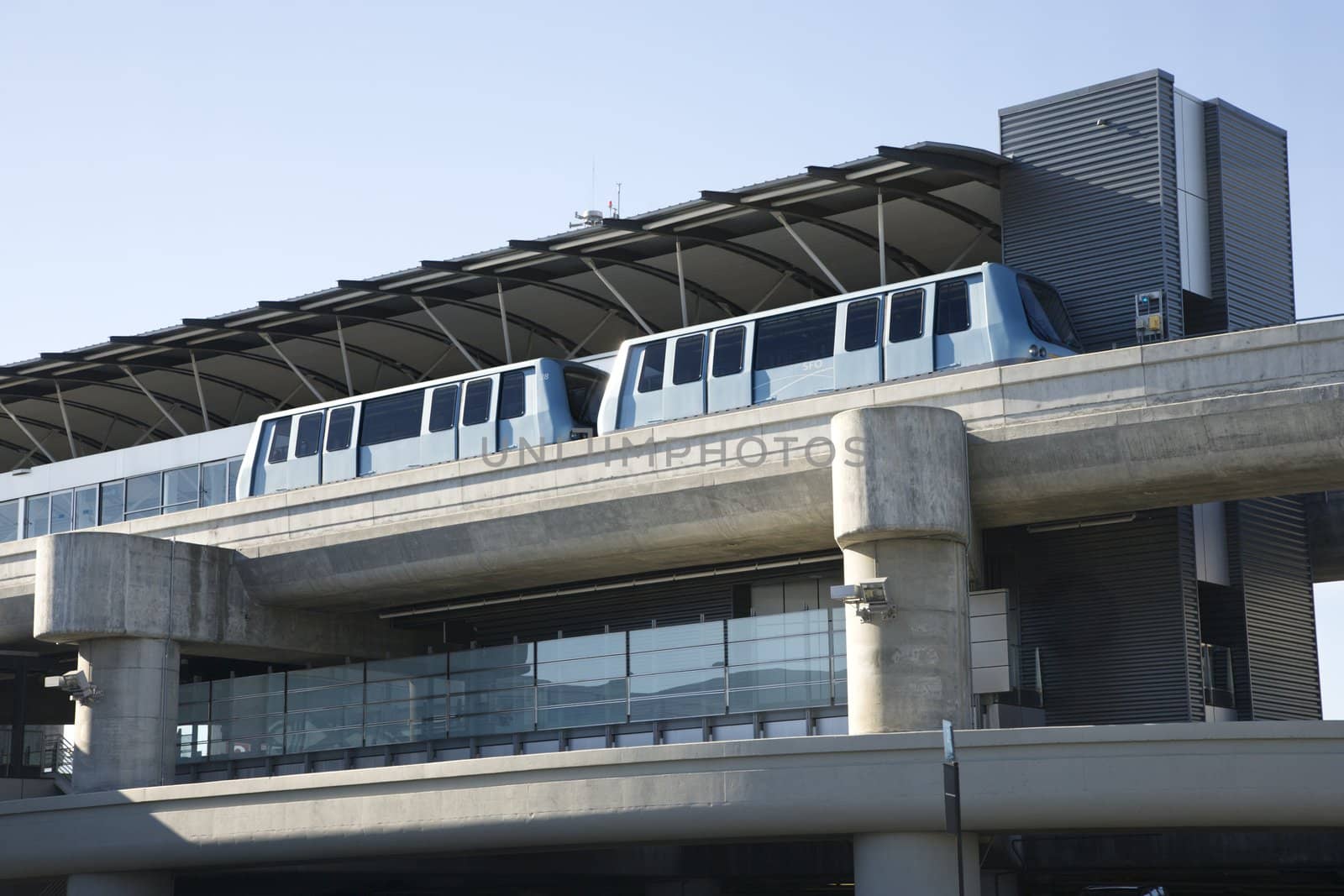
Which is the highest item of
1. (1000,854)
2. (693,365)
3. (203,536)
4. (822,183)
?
(822,183)

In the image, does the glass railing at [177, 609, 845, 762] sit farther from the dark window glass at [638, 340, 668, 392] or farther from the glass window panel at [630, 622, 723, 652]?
the dark window glass at [638, 340, 668, 392]

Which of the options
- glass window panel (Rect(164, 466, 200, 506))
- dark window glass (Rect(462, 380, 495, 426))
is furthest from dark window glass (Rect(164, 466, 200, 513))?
dark window glass (Rect(462, 380, 495, 426))

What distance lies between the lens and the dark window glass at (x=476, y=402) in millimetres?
32812

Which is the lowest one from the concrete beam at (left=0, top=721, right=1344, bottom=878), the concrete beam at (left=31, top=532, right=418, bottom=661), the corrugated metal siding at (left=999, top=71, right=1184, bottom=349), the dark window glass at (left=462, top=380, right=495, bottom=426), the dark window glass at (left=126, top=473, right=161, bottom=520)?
the concrete beam at (left=0, top=721, right=1344, bottom=878)

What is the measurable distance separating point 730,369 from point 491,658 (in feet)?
22.0

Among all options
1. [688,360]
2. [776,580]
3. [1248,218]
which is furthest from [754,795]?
[1248,218]

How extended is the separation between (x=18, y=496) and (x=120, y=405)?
8787 mm

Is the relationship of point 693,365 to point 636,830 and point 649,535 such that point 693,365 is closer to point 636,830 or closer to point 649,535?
point 649,535

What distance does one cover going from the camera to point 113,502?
37.4 metres

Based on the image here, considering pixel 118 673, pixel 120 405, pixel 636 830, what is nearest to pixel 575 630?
pixel 118 673

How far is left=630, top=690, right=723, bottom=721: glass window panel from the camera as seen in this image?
26516 millimetres

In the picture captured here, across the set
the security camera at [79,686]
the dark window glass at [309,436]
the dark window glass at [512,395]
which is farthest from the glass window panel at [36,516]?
the dark window glass at [512,395]

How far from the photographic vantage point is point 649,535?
28766mm

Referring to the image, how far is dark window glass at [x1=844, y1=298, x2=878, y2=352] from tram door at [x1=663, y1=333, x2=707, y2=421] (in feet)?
9.39
